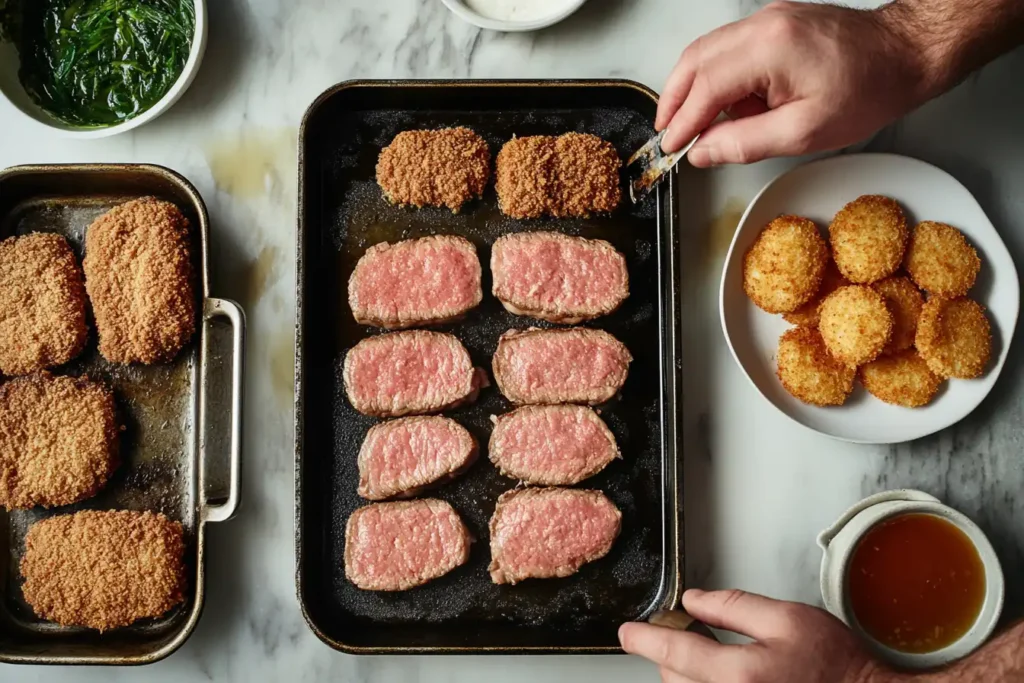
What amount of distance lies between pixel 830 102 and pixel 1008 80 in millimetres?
738

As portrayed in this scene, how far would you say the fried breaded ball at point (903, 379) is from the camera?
182 cm

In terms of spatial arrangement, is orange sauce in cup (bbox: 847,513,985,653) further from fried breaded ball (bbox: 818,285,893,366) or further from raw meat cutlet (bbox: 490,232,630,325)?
raw meat cutlet (bbox: 490,232,630,325)

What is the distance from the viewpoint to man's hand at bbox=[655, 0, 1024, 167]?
157 centimetres

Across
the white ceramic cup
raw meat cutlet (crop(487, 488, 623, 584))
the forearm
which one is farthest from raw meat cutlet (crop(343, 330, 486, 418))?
the forearm

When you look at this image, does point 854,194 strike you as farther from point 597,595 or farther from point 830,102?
point 597,595

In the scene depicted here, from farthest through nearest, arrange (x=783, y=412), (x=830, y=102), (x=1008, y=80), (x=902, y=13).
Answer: (x=1008, y=80) → (x=783, y=412) → (x=902, y=13) → (x=830, y=102)

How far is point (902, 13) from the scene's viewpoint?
1695 mm

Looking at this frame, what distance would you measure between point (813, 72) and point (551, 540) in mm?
1102

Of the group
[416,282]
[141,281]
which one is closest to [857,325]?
[416,282]

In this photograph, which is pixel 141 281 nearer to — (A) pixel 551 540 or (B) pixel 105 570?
(B) pixel 105 570

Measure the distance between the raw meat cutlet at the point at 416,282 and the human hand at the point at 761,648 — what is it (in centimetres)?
80

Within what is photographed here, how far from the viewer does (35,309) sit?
6.05ft

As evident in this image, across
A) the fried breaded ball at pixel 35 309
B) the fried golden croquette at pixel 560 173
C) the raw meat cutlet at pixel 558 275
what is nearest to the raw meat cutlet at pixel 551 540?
the raw meat cutlet at pixel 558 275

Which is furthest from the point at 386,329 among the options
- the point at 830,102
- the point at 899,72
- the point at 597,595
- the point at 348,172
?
the point at 899,72
